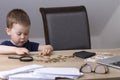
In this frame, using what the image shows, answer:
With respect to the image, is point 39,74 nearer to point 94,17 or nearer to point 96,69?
point 96,69

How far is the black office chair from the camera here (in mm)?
2484

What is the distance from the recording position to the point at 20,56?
72.8 inches

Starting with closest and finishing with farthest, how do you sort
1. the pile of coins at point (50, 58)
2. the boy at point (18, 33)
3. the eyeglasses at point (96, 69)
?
the eyeglasses at point (96, 69) → the pile of coins at point (50, 58) → the boy at point (18, 33)

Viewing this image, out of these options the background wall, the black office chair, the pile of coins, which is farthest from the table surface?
the background wall

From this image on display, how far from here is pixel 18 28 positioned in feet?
6.63

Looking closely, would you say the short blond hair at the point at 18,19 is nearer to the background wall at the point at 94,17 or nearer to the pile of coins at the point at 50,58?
the pile of coins at the point at 50,58

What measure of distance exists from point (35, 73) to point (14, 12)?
85 centimetres

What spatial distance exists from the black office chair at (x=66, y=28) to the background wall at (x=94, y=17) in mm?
690

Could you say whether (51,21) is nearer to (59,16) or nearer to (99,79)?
(59,16)

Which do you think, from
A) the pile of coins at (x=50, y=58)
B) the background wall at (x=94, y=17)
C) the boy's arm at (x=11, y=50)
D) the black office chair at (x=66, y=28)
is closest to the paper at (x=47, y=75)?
the pile of coins at (x=50, y=58)

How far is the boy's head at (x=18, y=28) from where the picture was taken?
2018 millimetres

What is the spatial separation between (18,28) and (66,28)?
25.3 inches

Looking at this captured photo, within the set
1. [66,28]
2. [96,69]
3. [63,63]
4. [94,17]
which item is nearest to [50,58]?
[63,63]

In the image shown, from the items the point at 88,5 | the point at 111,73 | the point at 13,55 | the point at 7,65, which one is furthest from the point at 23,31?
the point at 88,5
